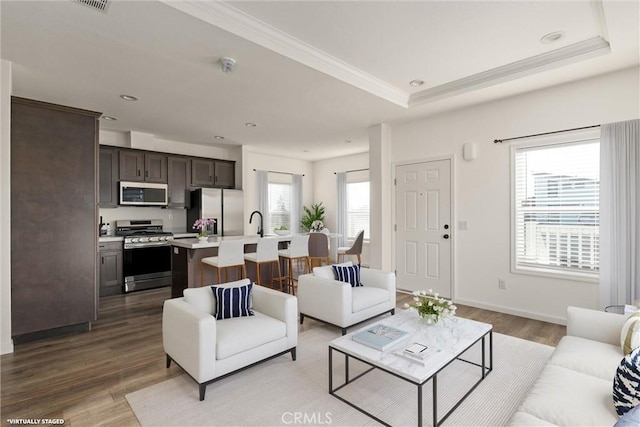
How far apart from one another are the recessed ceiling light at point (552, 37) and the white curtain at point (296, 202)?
5880mm

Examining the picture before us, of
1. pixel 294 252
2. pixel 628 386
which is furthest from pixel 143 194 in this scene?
pixel 628 386

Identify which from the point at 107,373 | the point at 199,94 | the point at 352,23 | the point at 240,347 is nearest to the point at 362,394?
the point at 240,347

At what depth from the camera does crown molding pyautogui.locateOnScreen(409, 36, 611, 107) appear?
2.94m

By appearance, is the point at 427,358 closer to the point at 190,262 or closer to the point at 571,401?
the point at 571,401

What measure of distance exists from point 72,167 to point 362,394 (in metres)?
3.61

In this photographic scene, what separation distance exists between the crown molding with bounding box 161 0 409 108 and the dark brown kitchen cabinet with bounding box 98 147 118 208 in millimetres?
3902

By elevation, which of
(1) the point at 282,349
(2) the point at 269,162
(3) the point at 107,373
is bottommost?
(3) the point at 107,373

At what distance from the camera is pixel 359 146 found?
687 centimetres

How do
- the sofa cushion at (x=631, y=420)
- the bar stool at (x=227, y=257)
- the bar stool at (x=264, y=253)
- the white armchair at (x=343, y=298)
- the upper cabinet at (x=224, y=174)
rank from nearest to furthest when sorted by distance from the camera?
the sofa cushion at (x=631, y=420)
the white armchair at (x=343, y=298)
the bar stool at (x=227, y=257)
the bar stool at (x=264, y=253)
the upper cabinet at (x=224, y=174)

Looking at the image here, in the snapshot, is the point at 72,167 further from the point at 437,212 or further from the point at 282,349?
the point at 437,212

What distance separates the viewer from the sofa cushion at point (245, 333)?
2.29 metres

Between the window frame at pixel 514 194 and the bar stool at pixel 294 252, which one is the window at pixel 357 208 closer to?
the bar stool at pixel 294 252

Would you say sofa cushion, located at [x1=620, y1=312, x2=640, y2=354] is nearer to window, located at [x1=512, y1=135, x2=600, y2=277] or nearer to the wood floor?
the wood floor

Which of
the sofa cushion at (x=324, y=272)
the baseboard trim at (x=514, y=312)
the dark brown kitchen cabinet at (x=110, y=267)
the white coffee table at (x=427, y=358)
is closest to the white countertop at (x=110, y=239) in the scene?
the dark brown kitchen cabinet at (x=110, y=267)
